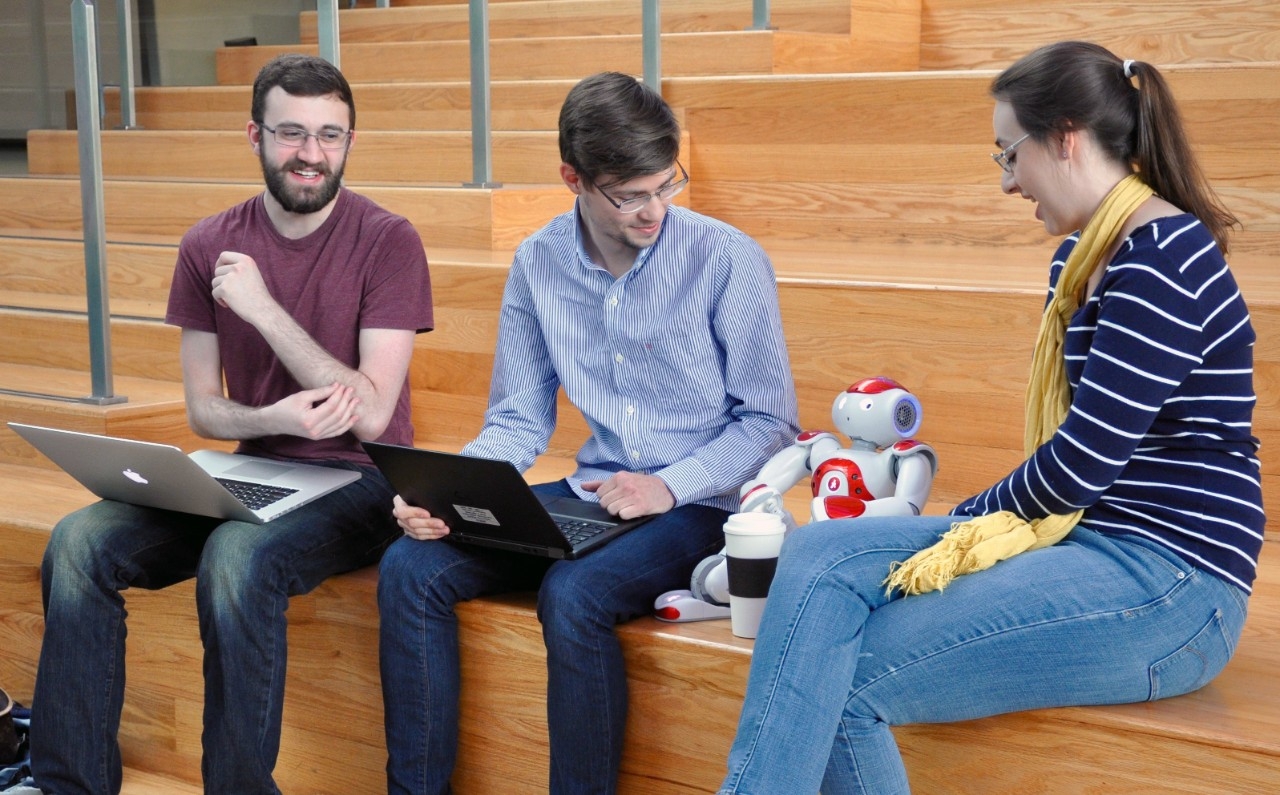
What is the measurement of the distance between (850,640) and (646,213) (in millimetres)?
598

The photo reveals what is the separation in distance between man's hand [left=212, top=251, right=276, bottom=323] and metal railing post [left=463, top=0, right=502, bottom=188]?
38.4 inches

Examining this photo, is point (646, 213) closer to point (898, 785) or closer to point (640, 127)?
point (640, 127)

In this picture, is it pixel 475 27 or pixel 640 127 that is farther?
pixel 475 27

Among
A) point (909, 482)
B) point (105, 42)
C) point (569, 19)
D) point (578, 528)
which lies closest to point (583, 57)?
point (569, 19)

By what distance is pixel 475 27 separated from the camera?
280 cm

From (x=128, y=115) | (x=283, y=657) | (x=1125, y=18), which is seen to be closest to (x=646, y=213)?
(x=283, y=657)

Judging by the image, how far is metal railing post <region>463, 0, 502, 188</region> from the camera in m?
2.79

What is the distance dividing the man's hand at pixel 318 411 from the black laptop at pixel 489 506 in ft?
0.58

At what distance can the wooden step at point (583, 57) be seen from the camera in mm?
3119

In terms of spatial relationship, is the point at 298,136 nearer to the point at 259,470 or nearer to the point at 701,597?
the point at 259,470

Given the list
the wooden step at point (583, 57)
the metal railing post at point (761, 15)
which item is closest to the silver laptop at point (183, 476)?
the wooden step at point (583, 57)

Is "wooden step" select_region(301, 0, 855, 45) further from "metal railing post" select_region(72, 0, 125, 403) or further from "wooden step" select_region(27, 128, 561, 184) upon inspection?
"metal railing post" select_region(72, 0, 125, 403)

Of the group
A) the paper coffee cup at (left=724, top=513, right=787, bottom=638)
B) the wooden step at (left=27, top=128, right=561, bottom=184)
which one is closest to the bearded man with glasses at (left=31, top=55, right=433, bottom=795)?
the paper coffee cup at (left=724, top=513, right=787, bottom=638)

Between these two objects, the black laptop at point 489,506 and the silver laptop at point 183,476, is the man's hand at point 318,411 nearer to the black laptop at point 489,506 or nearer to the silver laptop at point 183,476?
the silver laptop at point 183,476
